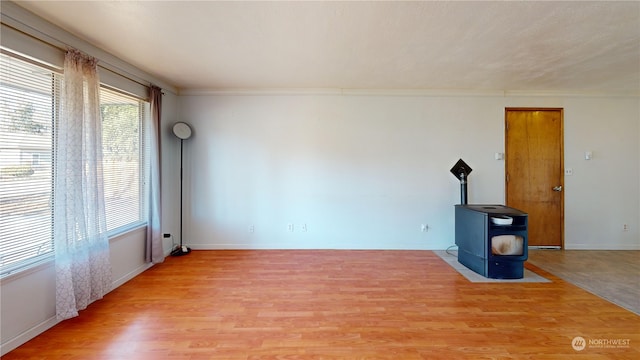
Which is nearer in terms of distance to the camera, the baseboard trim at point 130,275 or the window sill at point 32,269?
the window sill at point 32,269

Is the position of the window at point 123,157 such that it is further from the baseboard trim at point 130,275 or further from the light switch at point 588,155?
the light switch at point 588,155

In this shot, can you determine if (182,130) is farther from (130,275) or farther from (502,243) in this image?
(502,243)

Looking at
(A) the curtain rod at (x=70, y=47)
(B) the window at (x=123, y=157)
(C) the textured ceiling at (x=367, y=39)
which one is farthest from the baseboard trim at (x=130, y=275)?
(C) the textured ceiling at (x=367, y=39)

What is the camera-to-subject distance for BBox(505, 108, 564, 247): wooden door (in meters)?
4.35

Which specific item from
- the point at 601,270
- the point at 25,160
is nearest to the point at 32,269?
the point at 25,160

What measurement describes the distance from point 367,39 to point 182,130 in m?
3.02

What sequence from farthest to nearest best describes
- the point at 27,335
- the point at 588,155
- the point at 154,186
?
the point at 588,155, the point at 154,186, the point at 27,335

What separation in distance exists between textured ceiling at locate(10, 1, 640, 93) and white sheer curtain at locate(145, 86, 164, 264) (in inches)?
18.2

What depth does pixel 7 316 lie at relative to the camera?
1.96 metres

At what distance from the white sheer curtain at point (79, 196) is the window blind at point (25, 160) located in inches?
3.9

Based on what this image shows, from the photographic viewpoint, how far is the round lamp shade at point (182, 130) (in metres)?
3.98

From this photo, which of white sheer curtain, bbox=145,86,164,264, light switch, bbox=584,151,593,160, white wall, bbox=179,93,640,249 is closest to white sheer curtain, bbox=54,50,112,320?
white sheer curtain, bbox=145,86,164,264

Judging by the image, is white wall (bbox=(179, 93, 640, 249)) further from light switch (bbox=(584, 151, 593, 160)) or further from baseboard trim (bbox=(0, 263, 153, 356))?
baseboard trim (bbox=(0, 263, 153, 356))

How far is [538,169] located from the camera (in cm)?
437
